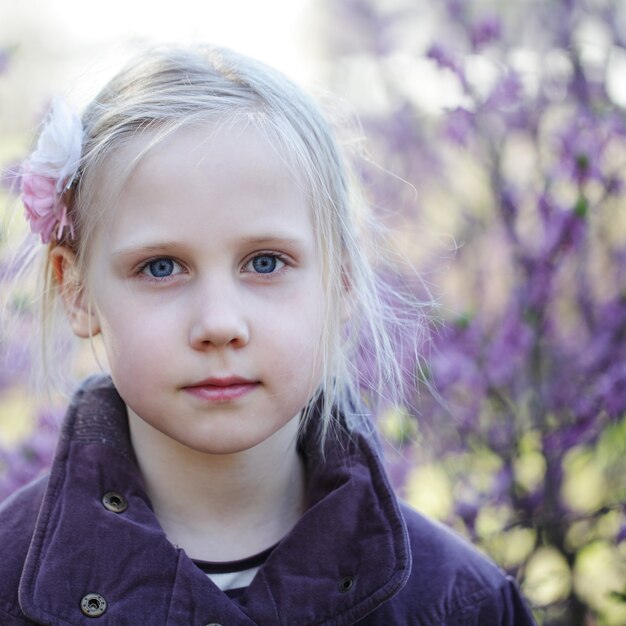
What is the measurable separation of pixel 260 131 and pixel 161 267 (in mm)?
305

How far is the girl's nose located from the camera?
5.27ft

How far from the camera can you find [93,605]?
168 cm

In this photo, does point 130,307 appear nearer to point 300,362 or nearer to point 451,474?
point 300,362

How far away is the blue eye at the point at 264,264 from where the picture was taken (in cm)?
171

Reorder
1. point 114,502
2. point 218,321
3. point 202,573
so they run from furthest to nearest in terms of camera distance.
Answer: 1. point 114,502
2. point 202,573
3. point 218,321

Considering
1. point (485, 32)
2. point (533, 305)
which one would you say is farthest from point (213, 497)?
point (485, 32)

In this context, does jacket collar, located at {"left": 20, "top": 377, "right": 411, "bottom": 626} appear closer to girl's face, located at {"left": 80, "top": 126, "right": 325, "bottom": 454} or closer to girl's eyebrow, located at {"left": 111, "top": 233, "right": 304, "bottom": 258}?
girl's face, located at {"left": 80, "top": 126, "right": 325, "bottom": 454}

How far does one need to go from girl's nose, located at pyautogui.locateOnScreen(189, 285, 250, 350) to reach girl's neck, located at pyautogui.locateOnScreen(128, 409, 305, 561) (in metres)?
0.33

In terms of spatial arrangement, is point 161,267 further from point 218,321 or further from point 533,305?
point 533,305

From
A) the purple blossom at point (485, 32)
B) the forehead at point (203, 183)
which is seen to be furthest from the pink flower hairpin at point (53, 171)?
the purple blossom at point (485, 32)

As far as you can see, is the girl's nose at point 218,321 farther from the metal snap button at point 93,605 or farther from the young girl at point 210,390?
the metal snap button at point 93,605

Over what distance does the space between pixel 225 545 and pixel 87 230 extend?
2.15 ft

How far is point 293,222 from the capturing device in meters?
1.74

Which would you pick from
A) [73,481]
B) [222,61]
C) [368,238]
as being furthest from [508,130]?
[73,481]
